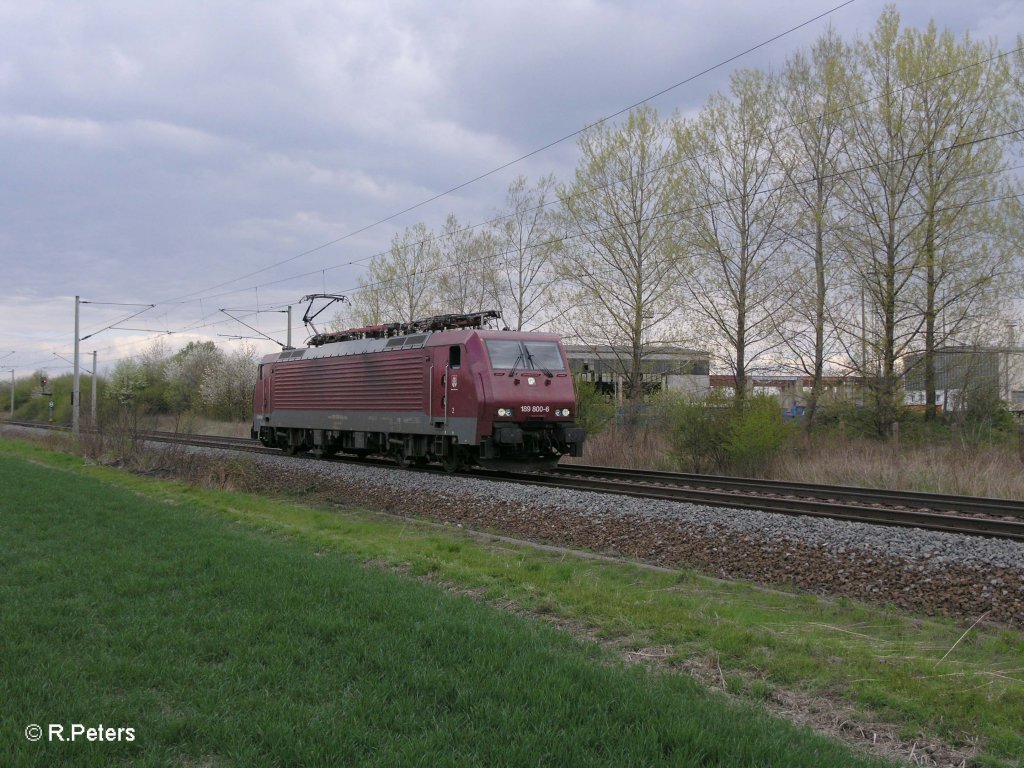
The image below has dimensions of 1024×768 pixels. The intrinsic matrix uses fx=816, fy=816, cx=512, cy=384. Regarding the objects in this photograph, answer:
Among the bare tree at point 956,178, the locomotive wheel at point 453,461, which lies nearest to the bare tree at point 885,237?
the bare tree at point 956,178

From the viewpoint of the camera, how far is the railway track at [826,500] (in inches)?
420

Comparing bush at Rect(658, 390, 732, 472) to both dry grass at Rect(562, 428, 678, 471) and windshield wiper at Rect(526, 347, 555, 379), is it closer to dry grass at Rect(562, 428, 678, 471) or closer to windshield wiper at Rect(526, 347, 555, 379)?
dry grass at Rect(562, 428, 678, 471)

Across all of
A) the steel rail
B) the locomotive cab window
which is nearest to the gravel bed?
the steel rail

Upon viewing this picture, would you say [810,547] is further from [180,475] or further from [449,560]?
[180,475]

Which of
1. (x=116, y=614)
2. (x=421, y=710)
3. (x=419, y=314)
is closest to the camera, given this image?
(x=421, y=710)

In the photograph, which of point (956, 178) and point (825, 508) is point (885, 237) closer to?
point (956, 178)

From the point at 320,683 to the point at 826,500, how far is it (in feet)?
36.5

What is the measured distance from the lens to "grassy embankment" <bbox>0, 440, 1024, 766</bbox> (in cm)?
462

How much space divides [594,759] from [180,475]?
1826 centimetres

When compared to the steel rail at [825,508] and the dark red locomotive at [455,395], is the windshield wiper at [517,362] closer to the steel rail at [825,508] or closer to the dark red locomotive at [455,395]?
the dark red locomotive at [455,395]

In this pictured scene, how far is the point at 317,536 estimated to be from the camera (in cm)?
1073

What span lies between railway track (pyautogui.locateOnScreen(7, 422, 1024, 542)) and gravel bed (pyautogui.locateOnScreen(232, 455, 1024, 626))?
3.69 ft

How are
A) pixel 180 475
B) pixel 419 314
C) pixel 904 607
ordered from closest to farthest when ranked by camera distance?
pixel 904 607, pixel 180 475, pixel 419 314

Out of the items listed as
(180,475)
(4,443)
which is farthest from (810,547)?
(4,443)
